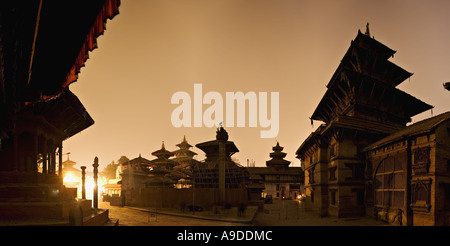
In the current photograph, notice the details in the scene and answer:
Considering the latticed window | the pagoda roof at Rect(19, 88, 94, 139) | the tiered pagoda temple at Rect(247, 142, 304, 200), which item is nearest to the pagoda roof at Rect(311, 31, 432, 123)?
the latticed window

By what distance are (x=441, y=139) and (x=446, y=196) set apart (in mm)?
3147

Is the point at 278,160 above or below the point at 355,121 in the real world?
below

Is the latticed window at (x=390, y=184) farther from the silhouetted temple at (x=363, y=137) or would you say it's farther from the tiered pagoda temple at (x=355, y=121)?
the tiered pagoda temple at (x=355, y=121)

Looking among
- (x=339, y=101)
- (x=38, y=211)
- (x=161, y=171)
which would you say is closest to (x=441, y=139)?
(x=339, y=101)

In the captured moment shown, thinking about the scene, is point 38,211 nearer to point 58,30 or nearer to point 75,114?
point 75,114

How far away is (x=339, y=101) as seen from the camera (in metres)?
31.6

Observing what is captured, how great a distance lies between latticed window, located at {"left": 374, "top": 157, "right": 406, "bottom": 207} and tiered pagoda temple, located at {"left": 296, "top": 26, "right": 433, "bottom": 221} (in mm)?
1754

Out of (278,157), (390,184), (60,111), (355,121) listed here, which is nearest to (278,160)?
(278,157)

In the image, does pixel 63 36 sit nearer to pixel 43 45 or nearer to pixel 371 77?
pixel 43 45

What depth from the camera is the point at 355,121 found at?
2480 centimetres

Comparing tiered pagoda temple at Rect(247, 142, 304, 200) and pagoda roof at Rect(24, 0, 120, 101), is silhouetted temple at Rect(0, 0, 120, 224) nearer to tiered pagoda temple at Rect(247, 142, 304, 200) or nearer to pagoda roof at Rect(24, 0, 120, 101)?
pagoda roof at Rect(24, 0, 120, 101)

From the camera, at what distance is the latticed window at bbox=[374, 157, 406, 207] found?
18.6m

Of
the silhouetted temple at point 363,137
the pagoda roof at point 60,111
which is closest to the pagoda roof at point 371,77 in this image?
the silhouetted temple at point 363,137

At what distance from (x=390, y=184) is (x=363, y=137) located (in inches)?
211
